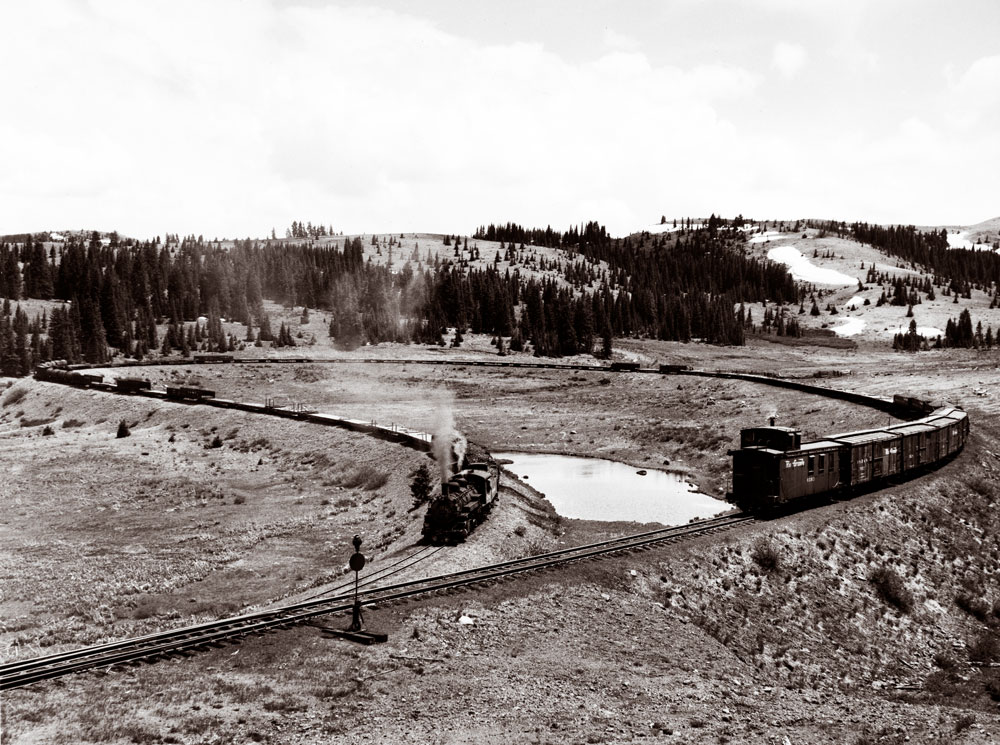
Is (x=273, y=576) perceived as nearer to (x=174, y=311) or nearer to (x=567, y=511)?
(x=567, y=511)

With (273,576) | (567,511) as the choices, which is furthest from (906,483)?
(273,576)

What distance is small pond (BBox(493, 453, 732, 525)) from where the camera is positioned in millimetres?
43406

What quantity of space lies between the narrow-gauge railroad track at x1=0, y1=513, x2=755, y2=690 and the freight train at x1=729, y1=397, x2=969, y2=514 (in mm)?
6384

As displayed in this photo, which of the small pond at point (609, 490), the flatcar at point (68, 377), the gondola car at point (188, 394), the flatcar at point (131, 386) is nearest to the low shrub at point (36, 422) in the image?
the flatcar at point (131, 386)

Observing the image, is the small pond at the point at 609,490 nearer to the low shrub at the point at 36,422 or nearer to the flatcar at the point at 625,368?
the flatcar at the point at 625,368

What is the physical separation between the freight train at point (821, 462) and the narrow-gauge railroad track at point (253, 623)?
20.9 ft

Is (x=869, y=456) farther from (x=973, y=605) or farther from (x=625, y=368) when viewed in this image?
(x=625, y=368)

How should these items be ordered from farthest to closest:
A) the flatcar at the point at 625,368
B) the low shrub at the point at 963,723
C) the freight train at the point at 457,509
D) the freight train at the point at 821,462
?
the flatcar at the point at 625,368 < the freight train at the point at 821,462 < the freight train at the point at 457,509 < the low shrub at the point at 963,723

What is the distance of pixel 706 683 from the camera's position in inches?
846

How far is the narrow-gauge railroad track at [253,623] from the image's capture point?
18406mm

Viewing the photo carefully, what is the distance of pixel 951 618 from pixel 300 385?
278 feet

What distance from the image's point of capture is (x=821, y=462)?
37094mm

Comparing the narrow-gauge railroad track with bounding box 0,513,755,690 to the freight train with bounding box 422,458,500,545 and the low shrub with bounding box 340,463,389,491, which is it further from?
the low shrub with bounding box 340,463,389,491

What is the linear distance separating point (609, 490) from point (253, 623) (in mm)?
31627
